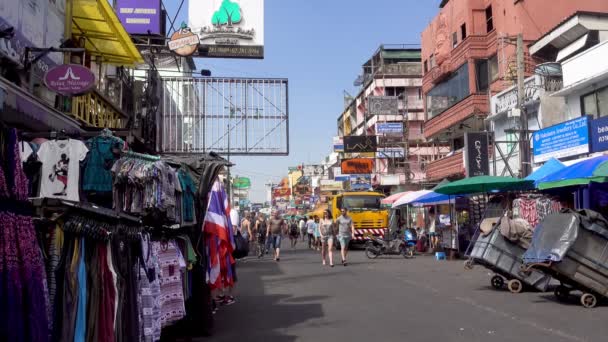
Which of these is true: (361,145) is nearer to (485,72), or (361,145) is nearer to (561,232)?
(485,72)

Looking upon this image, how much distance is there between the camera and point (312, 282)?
13547 mm

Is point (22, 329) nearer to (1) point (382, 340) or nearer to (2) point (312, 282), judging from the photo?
(1) point (382, 340)

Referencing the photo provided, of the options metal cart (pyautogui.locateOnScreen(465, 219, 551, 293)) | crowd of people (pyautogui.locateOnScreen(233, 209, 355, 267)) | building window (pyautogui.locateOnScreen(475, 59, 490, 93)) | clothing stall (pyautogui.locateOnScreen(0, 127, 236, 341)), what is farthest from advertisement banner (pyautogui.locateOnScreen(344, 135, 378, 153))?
clothing stall (pyautogui.locateOnScreen(0, 127, 236, 341))

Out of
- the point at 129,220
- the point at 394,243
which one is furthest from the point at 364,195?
the point at 129,220

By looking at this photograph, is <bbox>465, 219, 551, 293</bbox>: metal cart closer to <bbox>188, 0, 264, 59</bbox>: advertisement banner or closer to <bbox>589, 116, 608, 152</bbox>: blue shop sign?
<bbox>589, 116, 608, 152</bbox>: blue shop sign

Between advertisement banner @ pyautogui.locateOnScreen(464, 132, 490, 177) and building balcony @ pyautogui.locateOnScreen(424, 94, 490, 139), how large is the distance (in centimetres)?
424

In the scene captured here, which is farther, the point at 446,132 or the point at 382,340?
the point at 446,132

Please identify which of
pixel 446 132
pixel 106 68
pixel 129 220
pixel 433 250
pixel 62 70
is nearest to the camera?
pixel 129 220

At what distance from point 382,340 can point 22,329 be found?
14.6 feet

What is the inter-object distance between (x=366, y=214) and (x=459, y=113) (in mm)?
7467

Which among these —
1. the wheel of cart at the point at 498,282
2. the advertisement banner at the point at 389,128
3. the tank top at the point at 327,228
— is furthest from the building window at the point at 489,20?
the wheel of cart at the point at 498,282

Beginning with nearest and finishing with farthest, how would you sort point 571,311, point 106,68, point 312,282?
1. point 571,311
2. point 312,282
3. point 106,68

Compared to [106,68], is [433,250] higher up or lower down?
lower down

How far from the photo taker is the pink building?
1034 inches
